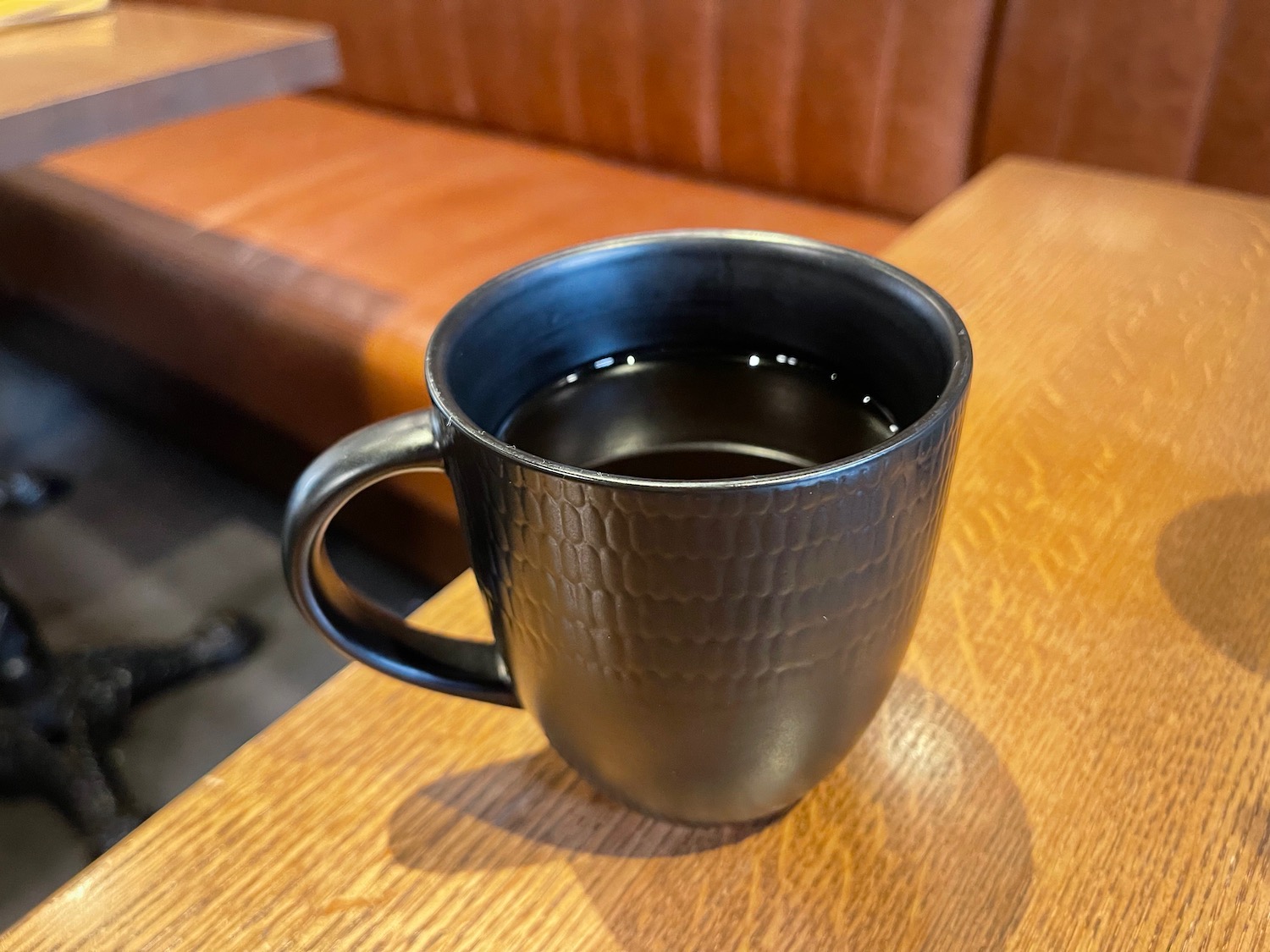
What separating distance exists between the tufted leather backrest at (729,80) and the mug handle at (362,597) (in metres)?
1.09

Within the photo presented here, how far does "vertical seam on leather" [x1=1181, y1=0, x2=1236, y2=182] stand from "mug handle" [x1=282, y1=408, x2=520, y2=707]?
1.07 metres

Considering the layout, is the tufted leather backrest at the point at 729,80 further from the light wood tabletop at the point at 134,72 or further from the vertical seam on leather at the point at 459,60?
the light wood tabletop at the point at 134,72

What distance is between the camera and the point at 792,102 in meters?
1.29

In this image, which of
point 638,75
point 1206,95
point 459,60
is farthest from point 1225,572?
point 459,60

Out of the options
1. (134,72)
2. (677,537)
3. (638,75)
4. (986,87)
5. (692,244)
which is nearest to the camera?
(677,537)

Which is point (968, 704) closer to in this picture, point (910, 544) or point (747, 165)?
point (910, 544)

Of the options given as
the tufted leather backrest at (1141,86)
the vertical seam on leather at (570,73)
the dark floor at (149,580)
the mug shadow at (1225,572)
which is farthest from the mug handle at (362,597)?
the vertical seam on leather at (570,73)

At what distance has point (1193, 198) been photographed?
731mm

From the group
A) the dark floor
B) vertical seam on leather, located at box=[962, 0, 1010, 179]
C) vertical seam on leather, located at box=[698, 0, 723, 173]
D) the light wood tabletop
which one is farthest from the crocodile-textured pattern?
vertical seam on leather, located at box=[698, 0, 723, 173]

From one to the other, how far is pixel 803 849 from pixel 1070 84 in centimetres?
106

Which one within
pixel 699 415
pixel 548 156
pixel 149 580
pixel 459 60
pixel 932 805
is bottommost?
pixel 149 580

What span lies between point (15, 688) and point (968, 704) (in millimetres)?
1144

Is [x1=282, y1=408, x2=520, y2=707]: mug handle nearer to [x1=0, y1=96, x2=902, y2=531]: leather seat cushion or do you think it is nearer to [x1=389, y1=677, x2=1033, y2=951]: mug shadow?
[x1=389, y1=677, x2=1033, y2=951]: mug shadow

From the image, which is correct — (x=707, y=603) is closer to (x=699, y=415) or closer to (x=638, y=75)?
(x=699, y=415)
